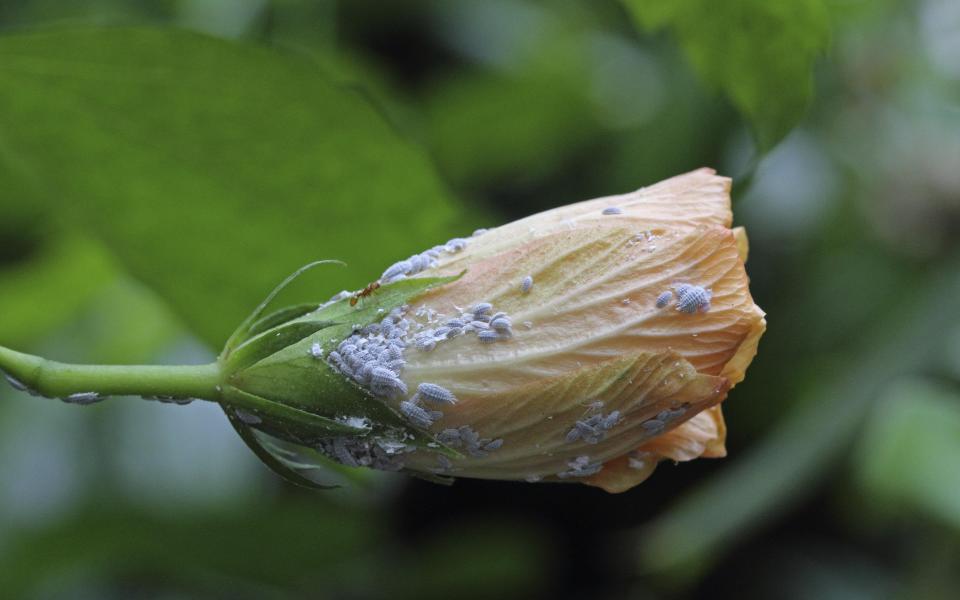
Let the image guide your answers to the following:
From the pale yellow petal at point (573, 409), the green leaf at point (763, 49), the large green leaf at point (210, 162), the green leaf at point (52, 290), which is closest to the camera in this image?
the pale yellow petal at point (573, 409)

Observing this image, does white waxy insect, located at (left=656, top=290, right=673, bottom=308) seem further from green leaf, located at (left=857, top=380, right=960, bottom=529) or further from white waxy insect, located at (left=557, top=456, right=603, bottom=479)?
green leaf, located at (left=857, top=380, right=960, bottom=529)

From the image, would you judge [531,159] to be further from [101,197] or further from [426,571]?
[101,197]

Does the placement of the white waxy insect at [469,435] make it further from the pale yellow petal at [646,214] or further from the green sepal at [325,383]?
the pale yellow petal at [646,214]

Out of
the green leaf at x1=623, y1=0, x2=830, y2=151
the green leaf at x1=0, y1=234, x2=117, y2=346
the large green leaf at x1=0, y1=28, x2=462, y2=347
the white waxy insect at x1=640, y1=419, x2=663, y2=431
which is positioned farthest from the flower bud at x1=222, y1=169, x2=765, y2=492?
the green leaf at x1=0, y1=234, x2=117, y2=346

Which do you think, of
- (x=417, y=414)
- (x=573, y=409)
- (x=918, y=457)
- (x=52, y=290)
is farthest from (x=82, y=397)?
(x=918, y=457)

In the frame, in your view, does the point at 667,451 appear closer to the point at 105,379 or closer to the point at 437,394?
the point at 437,394

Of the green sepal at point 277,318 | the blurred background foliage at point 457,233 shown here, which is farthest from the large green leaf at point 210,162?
the green sepal at point 277,318
